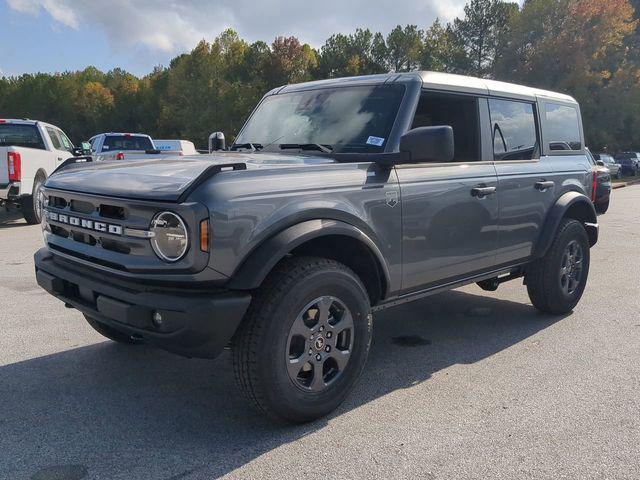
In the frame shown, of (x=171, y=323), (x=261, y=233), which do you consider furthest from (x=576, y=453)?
(x=171, y=323)

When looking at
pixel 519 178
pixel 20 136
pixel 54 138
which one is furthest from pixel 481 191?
pixel 54 138

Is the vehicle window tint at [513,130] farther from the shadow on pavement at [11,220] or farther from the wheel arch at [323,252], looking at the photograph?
the shadow on pavement at [11,220]

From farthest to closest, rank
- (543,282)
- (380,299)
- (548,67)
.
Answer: (548,67) → (543,282) → (380,299)

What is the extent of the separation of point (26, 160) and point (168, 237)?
31.8ft

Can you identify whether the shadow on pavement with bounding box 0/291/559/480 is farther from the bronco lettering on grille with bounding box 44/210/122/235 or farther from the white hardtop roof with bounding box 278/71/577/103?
the white hardtop roof with bounding box 278/71/577/103

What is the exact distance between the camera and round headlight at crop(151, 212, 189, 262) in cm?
280

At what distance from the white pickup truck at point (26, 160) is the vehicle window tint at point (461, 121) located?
8862mm

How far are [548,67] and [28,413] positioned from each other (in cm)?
3591

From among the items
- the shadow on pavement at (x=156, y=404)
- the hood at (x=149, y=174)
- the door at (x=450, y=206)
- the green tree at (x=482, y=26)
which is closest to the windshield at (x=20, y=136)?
the shadow on pavement at (x=156, y=404)

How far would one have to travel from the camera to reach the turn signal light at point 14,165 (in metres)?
10.7

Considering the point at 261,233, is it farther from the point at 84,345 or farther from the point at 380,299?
the point at 84,345

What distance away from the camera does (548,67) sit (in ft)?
112

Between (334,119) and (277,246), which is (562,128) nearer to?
(334,119)

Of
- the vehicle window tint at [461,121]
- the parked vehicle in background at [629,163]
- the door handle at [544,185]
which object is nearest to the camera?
the vehicle window tint at [461,121]
